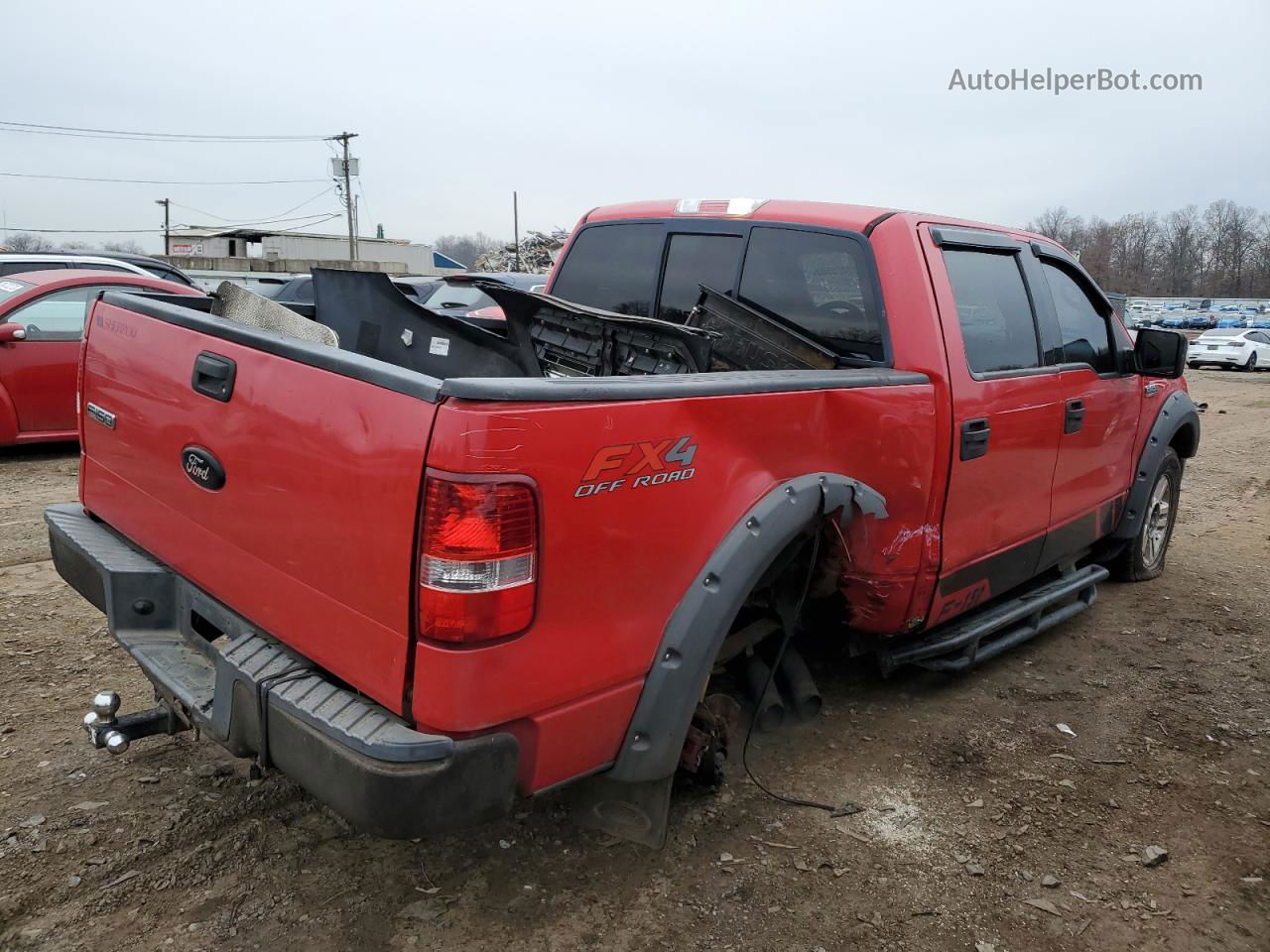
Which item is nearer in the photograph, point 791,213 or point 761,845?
point 761,845

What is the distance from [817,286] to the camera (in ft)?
11.9

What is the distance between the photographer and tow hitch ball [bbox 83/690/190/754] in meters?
2.56

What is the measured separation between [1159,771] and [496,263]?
47.6 metres

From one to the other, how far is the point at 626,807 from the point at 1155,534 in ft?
A: 15.0

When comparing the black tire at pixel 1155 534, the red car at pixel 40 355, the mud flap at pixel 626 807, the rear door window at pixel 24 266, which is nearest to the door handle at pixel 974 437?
the mud flap at pixel 626 807

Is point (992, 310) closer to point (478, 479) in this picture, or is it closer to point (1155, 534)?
point (478, 479)

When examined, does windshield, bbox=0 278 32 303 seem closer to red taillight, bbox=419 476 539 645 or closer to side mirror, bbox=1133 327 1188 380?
red taillight, bbox=419 476 539 645

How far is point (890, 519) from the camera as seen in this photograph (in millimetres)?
3289

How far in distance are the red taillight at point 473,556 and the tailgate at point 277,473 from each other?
54 mm

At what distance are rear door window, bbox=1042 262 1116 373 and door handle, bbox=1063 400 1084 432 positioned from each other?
20 centimetres

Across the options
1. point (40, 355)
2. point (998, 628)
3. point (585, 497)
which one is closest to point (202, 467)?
point (585, 497)

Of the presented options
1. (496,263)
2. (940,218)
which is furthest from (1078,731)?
(496,263)

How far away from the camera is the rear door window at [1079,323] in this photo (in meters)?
4.30

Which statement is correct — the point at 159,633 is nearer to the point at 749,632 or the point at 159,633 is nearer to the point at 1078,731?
the point at 749,632
